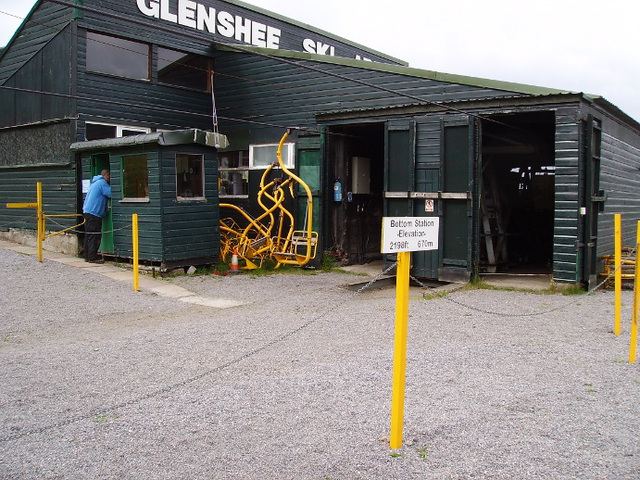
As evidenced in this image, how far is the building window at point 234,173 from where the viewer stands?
1680cm

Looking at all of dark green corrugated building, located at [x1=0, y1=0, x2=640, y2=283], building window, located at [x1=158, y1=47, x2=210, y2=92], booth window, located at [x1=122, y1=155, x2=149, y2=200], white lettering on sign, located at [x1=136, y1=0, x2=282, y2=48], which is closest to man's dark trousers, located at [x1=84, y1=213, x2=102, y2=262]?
booth window, located at [x1=122, y1=155, x2=149, y2=200]

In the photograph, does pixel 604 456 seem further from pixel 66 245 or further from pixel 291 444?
pixel 66 245

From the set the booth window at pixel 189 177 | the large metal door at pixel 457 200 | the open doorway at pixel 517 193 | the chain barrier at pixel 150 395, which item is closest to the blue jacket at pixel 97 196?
the booth window at pixel 189 177

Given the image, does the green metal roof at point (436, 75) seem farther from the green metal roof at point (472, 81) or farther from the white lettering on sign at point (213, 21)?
the white lettering on sign at point (213, 21)

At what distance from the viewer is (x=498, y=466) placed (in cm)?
415

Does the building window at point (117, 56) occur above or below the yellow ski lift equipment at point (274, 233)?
above

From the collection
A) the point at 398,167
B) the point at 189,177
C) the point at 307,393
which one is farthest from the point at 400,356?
the point at 189,177

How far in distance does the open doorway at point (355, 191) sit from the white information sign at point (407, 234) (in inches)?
405

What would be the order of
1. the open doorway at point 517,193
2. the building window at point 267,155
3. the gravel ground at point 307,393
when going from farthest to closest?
the building window at point 267,155
the open doorway at point 517,193
the gravel ground at point 307,393

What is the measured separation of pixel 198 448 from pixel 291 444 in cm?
66

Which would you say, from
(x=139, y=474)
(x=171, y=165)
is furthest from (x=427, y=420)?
(x=171, y=165)

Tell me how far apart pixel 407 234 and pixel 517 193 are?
15.0 meters

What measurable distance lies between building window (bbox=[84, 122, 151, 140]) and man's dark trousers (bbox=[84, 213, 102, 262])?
2518 millimetres

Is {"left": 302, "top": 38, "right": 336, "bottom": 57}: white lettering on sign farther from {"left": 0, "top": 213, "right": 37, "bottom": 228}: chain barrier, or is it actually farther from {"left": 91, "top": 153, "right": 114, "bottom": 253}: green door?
{"left": 0, "top": 213, "right": 37, "bottom": 228}: chain barrier
